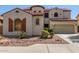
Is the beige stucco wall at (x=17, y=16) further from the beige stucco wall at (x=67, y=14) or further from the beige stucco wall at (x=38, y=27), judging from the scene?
the beige stucco wall at (x=67, y=14)

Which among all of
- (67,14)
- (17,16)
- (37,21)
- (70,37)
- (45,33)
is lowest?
(70,37)

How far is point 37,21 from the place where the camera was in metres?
23.4

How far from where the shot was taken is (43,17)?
827 inches

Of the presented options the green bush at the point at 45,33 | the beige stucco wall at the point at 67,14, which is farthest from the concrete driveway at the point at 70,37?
the beige stucco wall at the point at 67,14

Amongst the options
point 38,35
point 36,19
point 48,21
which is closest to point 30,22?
point 36,19

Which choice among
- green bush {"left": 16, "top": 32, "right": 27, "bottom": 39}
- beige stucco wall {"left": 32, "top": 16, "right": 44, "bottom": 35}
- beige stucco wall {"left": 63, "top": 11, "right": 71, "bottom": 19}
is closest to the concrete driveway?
beige stucco wall {"left": 63, "top": 11, "right": 71, "bottom": 19}

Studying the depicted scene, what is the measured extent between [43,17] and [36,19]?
9.03 feet

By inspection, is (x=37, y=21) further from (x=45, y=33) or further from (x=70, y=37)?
(x=70, y=37)

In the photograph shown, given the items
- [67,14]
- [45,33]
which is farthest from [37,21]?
[67,14]

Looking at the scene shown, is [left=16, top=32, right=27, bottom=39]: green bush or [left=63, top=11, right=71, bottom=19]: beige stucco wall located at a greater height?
[left=63, top=11, right=71, bottom=19]: beige stucco wall

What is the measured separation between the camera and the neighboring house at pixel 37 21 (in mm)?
19906

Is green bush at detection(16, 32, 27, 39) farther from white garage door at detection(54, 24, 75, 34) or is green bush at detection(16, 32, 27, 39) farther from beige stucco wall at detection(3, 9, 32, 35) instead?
white garage door at detection(54, 24, 75, 34)

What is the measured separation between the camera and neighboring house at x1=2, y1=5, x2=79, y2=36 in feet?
65.3
